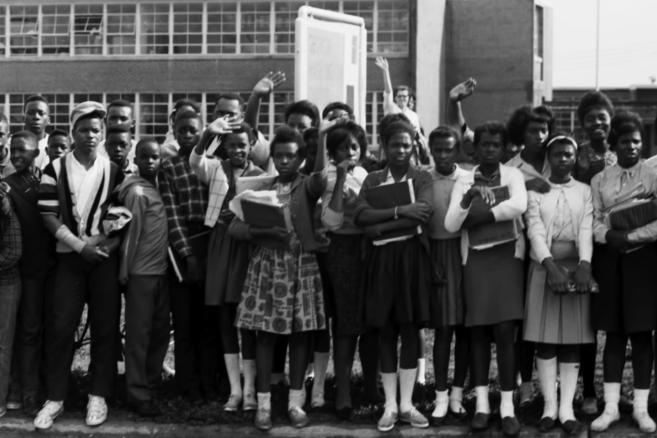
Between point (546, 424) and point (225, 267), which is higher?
point (225, 267)

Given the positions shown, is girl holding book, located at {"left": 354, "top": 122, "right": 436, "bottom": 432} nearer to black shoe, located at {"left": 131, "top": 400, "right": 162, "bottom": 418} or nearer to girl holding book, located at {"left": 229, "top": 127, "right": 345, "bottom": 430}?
girl holding book, located at {"left": 229, "top": 127, "right": 345, "bottom": 430}

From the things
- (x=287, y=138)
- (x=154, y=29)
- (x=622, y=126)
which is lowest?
(x=287, y=138)

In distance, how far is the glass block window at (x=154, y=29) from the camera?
40.3 meters

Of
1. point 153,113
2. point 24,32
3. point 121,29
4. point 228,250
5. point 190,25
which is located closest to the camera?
point 228,250

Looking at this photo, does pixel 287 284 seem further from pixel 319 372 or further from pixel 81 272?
pixel 81 272

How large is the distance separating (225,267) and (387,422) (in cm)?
162

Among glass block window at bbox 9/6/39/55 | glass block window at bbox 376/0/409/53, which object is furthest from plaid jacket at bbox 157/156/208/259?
glass block window at bbox 9/6/39/55

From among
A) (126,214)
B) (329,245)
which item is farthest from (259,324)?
(126,214)

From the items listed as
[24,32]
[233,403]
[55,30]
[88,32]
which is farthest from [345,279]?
[24,32]

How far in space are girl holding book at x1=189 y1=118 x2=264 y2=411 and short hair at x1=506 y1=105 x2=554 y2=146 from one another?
190 cm

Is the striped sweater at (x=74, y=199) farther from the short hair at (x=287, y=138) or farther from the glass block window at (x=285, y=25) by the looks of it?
the glass block window at (x=285, y=25)

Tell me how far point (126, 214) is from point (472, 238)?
7.95 ft

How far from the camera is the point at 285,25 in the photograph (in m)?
39.6

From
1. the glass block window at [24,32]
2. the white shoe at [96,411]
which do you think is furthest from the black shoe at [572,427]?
the glass block window at [24,32]
